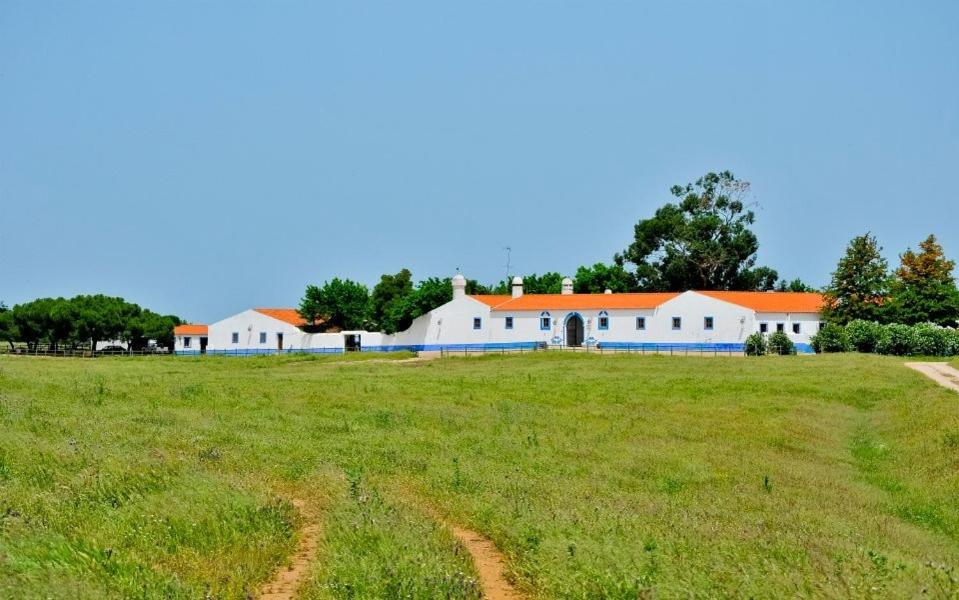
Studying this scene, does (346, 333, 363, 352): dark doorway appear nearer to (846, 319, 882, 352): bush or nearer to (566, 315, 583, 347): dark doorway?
(566, 315, 583, 347): dark doorway

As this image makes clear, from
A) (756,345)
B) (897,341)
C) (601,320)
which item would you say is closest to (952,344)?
(897,341)

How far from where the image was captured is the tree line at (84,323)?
84625 mm

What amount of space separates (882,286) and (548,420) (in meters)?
44.5

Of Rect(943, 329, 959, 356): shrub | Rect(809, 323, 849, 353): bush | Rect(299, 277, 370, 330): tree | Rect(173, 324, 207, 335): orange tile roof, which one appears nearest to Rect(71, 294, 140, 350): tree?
Rect(173, 324, 207, 335): orange tile roof

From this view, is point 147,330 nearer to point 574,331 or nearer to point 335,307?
point 335,307

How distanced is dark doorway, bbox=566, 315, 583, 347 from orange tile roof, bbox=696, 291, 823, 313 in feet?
28.5

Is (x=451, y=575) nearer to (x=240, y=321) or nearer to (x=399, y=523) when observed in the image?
(x=399, y=523)

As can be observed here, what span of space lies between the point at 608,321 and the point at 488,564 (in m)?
55.5

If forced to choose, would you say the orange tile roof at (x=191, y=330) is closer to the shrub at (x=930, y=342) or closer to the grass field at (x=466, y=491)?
the grass field at (x=466, y=491)

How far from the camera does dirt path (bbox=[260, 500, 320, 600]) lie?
948 centimetres

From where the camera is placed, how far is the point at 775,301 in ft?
214

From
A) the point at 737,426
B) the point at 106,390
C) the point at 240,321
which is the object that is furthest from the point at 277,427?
the point at 240,321

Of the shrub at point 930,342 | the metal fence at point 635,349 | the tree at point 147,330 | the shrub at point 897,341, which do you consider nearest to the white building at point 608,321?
the metal fence at point 635,349

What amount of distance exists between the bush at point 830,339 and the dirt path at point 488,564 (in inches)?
1966
